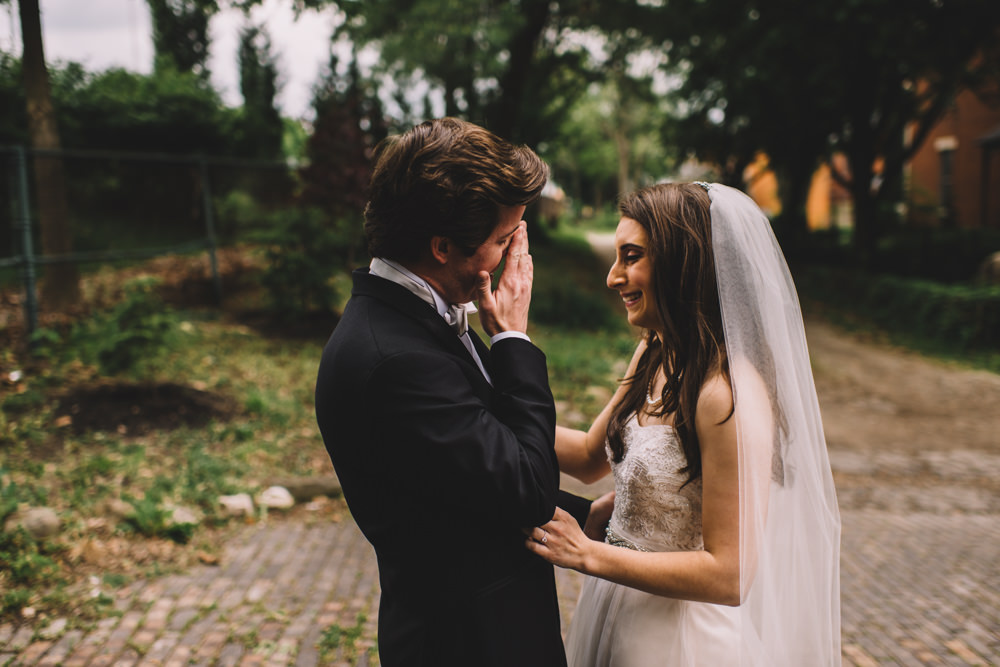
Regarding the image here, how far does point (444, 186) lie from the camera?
1.53m

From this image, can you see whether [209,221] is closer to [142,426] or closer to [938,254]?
[142,426]

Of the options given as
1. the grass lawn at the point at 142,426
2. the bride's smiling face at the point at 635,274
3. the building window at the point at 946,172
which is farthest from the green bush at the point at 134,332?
the building window at the point at 946,172

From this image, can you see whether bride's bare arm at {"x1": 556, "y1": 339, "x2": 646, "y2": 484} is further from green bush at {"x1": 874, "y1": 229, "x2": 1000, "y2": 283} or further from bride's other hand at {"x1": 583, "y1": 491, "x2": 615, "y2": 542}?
green bush at {"x1": 874, "y1": 229, "x2": 1000, "y2": 283}

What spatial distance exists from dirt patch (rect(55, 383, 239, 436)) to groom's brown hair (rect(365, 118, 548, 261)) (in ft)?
17.1

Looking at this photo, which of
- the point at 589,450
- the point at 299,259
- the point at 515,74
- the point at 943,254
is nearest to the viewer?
the point at 589,450

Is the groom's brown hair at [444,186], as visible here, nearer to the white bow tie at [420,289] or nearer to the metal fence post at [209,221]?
the white bow tie at [420,289]

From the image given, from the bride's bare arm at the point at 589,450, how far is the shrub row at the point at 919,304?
40.4 ft

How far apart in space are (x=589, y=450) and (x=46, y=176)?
794cm

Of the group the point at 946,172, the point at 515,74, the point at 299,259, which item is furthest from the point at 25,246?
the point at 946,172

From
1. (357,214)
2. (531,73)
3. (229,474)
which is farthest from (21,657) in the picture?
Result: (531,73)

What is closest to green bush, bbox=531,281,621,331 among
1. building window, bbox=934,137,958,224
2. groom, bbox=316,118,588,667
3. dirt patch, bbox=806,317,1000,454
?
dirt patch, bbox=806,317,1000,454

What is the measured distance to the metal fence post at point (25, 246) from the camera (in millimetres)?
6852

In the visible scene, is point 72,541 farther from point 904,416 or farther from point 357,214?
point 904,416

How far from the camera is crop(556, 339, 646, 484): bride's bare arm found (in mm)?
2330
